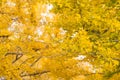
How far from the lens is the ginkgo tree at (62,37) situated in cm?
635

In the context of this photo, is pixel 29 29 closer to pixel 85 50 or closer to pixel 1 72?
pixel 1 72

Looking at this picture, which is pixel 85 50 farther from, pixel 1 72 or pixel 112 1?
pixel 112 1

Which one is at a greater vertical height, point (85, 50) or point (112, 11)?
point (112, 11)

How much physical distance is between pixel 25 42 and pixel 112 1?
9.72 feet

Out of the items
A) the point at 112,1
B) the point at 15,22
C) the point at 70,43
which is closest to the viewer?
the point at 70,43

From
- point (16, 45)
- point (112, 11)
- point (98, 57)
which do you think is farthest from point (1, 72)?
point (112, 11)

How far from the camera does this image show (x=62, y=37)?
7398mm

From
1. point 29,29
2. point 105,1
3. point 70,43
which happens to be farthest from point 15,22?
point 70,43

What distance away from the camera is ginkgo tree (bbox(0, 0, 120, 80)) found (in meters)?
6.35

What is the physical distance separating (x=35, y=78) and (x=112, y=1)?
2.96m

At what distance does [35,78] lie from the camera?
880 centimetres

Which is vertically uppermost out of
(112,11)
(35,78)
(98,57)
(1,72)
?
(112,11)

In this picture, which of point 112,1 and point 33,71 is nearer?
point 33,71

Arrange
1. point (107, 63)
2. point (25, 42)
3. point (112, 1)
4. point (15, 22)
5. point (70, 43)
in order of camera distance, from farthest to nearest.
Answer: point (112, 1)
point (15, 22)
point (25, 42)
point (107, 63)
point (70, 43)
